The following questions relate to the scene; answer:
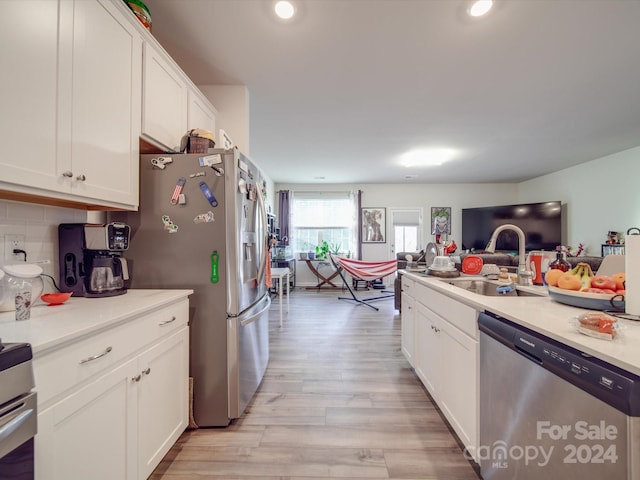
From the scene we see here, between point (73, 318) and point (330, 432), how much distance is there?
1404 millimetres

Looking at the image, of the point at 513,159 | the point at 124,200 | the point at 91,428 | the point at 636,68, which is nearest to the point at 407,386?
the point at 91,428

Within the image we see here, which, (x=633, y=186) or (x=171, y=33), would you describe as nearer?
(x=171, y=33)

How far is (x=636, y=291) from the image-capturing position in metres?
0.88

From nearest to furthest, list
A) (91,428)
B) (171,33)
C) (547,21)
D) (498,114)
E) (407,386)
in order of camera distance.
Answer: (91,428) < (547,21) < (171,33) < (407,386) < (498,114)

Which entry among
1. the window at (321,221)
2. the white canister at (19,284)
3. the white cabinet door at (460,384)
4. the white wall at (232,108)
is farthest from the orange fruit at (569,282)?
the window at (321,221)

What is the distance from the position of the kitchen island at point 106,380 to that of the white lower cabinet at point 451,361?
1.45 meters

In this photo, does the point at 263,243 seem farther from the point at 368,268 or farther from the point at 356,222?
the point at 356,222

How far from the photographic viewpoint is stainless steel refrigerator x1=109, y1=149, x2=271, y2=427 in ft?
4.97

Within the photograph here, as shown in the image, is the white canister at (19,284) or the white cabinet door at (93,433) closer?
the white cabinet door at (93,433)

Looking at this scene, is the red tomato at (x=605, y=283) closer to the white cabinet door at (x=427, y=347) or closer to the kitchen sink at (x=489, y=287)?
the kitchen sink at (x=489, y=287)

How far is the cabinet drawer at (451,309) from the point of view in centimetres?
124

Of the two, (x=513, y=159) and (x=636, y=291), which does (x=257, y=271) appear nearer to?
(x=636, y=291)

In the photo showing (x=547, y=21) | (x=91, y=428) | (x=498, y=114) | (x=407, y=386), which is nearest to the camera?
(x=91, y=428)

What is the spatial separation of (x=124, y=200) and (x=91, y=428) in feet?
3.27
